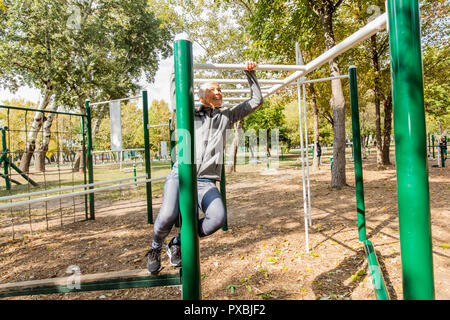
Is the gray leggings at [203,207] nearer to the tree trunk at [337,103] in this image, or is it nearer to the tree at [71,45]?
the tree trunk at [337,103]

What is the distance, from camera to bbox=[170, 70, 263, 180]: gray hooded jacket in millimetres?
1832

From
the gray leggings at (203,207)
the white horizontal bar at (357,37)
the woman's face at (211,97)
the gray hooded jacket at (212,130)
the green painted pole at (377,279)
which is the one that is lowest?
the green painted pole at (377,279)

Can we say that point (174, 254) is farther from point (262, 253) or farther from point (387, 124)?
point (387, 124)

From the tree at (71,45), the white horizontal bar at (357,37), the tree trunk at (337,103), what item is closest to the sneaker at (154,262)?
the white horizontal bar at (357,37)

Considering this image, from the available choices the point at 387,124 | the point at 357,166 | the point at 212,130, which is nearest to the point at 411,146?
the point at 212,130

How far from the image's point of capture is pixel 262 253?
3.53 metres

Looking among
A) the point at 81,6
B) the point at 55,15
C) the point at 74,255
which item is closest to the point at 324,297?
the point at 74,255

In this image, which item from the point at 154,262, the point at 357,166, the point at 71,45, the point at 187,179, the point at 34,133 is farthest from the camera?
the point at 71,45

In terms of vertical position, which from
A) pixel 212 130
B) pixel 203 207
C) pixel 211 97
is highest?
pixel 211 97

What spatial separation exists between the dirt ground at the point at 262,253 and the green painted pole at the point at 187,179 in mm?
1399

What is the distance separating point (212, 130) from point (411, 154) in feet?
3.88

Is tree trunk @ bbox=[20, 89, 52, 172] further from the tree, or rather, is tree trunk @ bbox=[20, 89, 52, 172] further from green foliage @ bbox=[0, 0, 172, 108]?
green foliage @ bbox=[0, 0, 172, 108]

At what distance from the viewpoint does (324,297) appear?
7.78ft

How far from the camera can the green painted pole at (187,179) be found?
1.30 m
